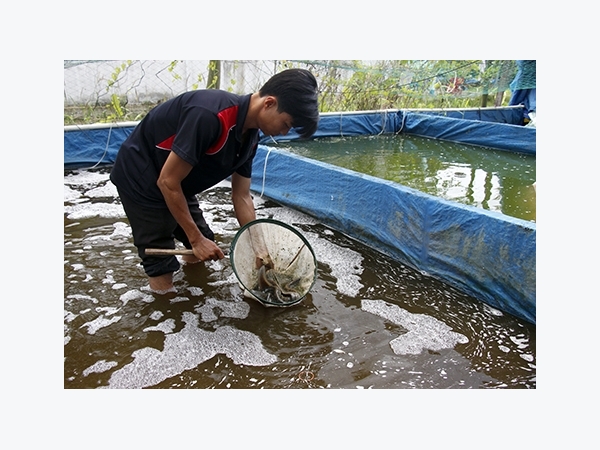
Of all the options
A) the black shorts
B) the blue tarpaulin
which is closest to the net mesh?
the blue tarpaulin

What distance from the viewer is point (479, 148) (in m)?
7.09

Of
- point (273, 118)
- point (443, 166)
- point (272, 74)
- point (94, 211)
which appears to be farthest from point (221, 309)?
point (272, 74)

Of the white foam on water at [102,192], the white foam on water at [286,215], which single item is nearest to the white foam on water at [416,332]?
the white foam on water at [286,215]

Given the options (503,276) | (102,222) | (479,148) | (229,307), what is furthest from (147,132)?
(479,148)

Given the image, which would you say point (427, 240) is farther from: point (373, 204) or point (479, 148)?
point (479, 148)

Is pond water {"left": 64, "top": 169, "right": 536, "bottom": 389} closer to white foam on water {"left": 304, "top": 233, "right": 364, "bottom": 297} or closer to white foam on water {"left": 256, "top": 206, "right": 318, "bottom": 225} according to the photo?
white foam on water {"left": 304, "top": 233, "right": 364, "bottom": 297}

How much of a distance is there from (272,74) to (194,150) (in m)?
5.83

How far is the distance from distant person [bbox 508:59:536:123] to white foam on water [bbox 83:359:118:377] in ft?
24.5

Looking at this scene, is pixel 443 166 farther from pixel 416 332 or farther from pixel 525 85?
pixel 416 332

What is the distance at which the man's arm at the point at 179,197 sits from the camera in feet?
6.57

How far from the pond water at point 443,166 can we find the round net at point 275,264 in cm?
228

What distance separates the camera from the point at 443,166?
19.2ft

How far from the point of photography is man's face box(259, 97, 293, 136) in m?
2.02

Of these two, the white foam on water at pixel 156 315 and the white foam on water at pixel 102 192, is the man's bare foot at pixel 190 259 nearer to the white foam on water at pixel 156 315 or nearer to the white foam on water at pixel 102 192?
the white foam on water at pixel 156 315
